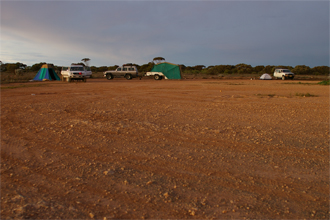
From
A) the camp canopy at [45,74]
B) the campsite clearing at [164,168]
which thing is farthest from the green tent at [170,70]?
the campsite clearing at [164,168]

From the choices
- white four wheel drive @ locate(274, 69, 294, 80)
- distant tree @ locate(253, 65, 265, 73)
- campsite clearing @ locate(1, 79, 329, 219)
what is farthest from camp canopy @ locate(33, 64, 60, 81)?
distant tree @ locate(253, 65, 265, 73)

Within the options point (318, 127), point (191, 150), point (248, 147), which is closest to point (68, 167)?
point (191, 150)

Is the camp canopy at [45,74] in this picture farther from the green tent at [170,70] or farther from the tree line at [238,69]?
the tree line at [238,69]

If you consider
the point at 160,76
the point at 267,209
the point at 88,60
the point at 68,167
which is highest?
the point at 88,60

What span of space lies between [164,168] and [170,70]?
1292 inches

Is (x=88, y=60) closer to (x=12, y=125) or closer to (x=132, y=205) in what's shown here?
(x=12, y=125)

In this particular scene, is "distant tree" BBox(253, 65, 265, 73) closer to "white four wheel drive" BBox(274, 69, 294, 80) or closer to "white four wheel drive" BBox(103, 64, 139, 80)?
"white four wheel drive" BBox(274, 69, 294, 80)

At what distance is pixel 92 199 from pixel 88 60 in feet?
212

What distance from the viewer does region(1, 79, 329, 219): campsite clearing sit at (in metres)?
2.73

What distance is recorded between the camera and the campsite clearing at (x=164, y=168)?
2.73 meters

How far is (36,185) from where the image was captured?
316 centimetres

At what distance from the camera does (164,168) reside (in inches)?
144

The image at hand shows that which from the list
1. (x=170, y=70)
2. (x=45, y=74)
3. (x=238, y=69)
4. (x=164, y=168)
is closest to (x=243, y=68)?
(x=238, y=69)

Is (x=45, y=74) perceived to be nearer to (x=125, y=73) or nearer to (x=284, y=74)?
(x=125, y=73)
